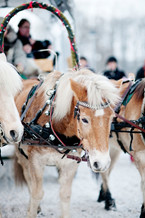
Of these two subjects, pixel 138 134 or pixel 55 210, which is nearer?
pixel 138 134

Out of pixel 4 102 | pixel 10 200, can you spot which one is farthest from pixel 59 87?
pixel 10 200

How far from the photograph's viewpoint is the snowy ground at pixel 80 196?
4552mm

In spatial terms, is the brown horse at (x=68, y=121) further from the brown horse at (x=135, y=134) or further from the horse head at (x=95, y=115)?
the brown horse at (x=135, y=134)

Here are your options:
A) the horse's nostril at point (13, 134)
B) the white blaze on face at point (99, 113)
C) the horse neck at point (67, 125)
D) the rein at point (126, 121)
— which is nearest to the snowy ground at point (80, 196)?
the rein at point (126, 121)

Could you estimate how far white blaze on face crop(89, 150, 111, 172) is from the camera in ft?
9.29

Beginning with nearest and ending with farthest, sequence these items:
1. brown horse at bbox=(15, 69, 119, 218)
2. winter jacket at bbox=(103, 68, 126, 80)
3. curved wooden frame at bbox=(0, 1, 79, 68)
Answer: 1. brown horse at bbox=(15, 69, 119, 218)
2. curved wooden frame at bbox=(0, 1, 79, 68)
3. winter jacket at bbox=(103, 68, 126, 80)

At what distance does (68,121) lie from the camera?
3350mm

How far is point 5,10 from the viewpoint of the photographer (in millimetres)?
5301

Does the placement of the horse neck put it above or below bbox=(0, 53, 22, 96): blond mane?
below

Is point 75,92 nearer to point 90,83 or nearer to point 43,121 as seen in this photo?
point 90,83

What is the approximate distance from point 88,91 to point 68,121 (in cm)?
50

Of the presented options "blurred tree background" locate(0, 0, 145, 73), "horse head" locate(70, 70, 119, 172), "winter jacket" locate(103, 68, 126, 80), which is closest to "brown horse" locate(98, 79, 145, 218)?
"horse head" locate(70, 70, 119, 172)

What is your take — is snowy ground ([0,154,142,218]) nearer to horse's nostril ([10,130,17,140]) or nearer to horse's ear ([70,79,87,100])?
horse's nostril ([10,130,17,140])

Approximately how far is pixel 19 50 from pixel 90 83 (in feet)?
10.2
